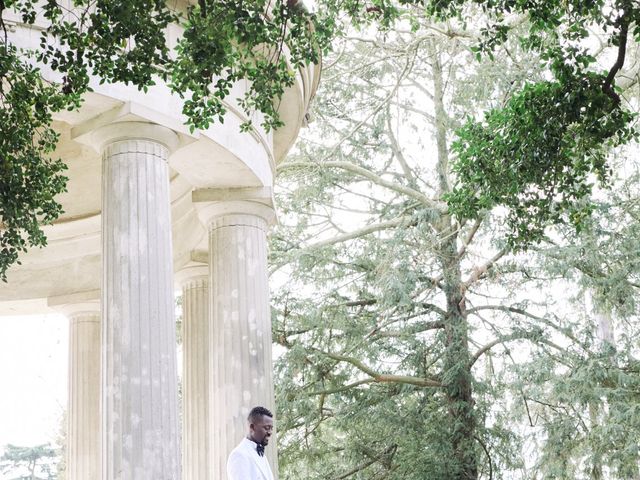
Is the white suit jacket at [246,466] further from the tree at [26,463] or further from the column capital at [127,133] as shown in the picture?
the tree at [26,463]

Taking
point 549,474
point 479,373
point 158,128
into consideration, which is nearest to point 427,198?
point 479,373

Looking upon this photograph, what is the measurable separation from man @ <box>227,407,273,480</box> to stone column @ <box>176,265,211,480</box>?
11.9 metres

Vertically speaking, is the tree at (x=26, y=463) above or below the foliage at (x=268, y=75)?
above

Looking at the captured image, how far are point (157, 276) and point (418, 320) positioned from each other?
18.1m

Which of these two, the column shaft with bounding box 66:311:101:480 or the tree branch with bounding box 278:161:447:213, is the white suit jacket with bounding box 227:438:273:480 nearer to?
the column shaft with bounding box 66:311:101:480

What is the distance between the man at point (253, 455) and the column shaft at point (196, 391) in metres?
12.0

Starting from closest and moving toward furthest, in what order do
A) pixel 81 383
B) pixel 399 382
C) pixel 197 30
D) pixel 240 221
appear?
pixel 197 30
pixel 240 221
pixel 81 383
pixel 399 382

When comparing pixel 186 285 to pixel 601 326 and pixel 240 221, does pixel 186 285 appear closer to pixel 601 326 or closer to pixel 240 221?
pixel 240 221

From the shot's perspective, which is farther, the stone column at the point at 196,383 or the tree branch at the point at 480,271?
the tree branch at the point at 480,271

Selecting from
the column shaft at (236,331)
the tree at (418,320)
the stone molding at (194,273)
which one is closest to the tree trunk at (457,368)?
the tree at (418,320)

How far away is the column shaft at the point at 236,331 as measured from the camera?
73.8 feet

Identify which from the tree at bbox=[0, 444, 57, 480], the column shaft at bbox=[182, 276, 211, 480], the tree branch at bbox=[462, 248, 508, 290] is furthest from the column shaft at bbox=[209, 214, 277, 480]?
the tree at bbox=[0, 444, 57, 480]

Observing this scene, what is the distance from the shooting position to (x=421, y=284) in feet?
120

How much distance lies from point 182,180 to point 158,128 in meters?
8.80
